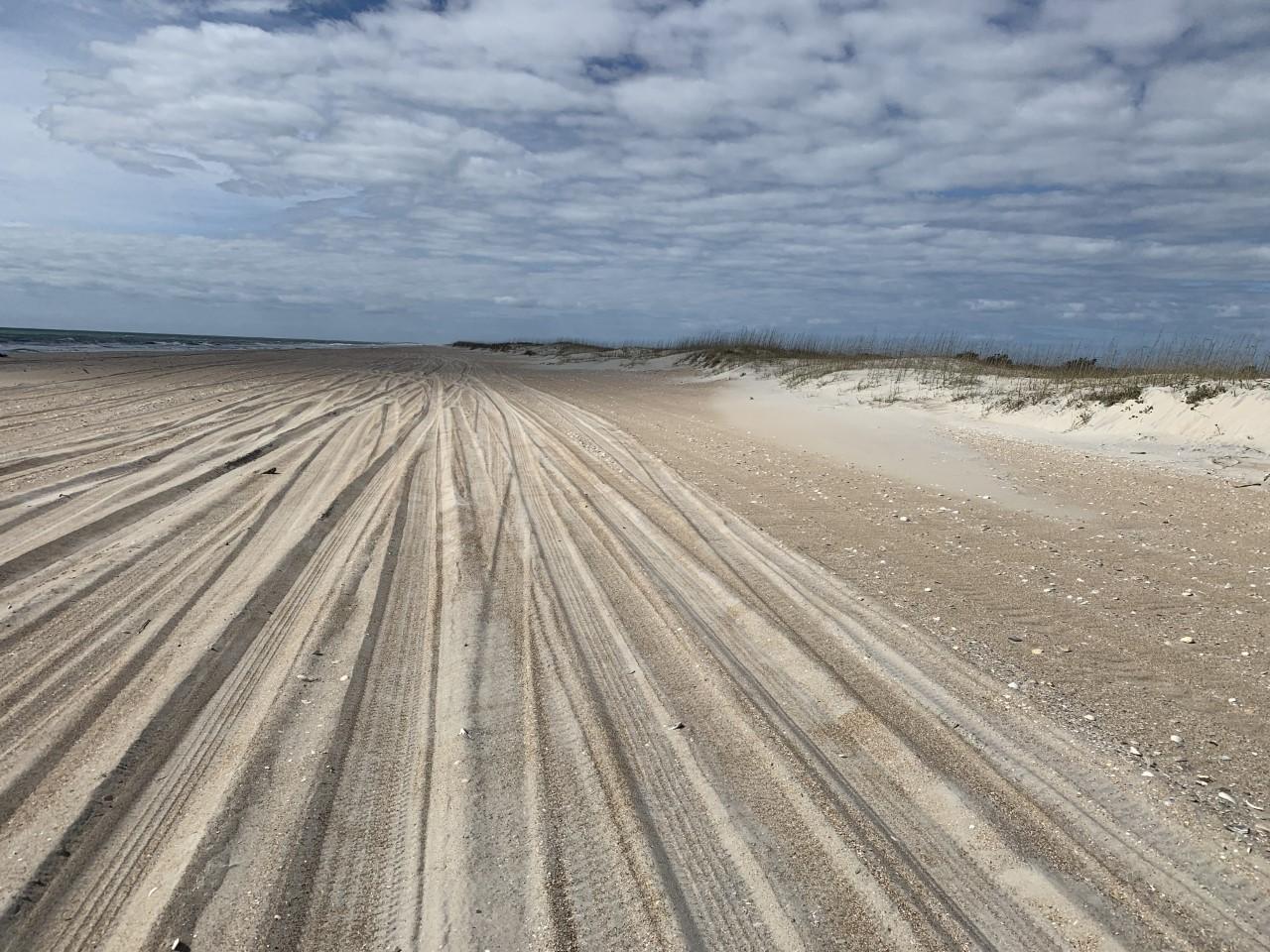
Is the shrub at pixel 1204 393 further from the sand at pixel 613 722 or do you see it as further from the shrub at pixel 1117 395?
the sand at pixel 613 722

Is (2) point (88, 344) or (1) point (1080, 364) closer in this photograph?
(1) point (1080, 364)

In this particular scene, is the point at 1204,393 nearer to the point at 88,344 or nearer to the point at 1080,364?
the point at 1080,364

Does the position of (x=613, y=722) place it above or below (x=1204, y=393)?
below

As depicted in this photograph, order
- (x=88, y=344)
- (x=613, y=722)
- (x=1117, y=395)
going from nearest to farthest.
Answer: (x=613, y=722) < (x=1117, y=395) < (x=88, y=344)

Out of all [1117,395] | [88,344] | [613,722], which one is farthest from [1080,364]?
→ [88,344]

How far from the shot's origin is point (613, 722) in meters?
3.14

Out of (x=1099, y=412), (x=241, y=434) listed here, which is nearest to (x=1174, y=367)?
(x=1099, y=412)

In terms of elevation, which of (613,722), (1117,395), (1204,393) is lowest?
(613,722)

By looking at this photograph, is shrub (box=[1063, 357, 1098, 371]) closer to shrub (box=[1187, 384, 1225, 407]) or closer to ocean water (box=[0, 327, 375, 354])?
shrub (box=[1187, 384, 1225, 407])

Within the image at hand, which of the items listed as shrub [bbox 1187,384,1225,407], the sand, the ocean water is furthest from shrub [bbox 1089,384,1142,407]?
the ocean water

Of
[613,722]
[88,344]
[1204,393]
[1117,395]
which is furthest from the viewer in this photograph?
[88,344]

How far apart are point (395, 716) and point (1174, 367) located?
17253 millimetres

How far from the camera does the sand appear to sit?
2.16m

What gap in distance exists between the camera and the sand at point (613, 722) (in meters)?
A: 2.16
